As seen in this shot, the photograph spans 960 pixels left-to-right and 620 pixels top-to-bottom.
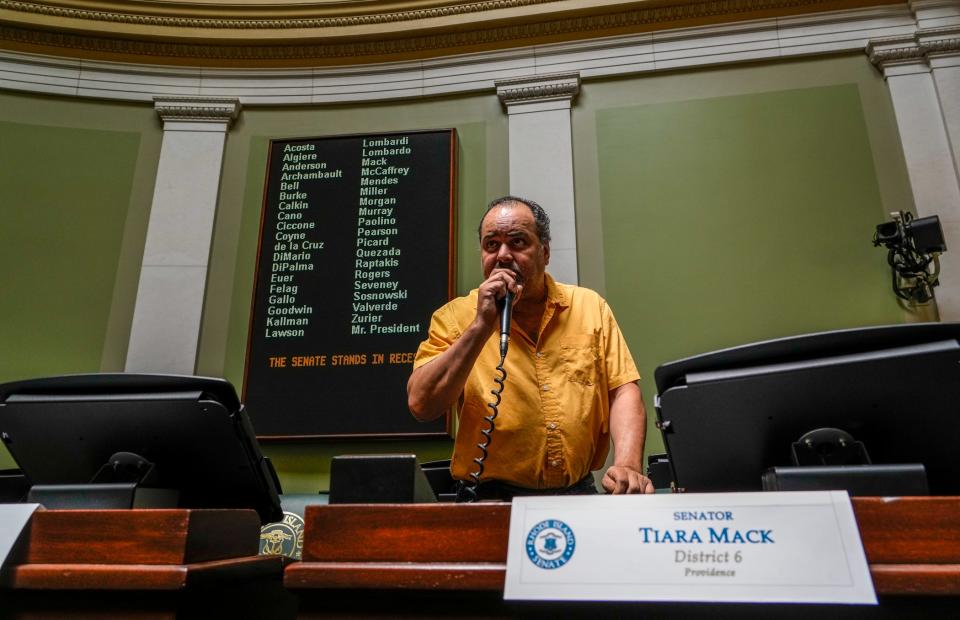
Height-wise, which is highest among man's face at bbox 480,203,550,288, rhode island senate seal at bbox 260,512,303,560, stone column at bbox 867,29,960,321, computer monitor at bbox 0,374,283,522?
stone column at bbox 867,29,960,321

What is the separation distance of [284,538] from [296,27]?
2.74 metres

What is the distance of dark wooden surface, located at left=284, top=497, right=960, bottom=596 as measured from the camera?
2.37 ft

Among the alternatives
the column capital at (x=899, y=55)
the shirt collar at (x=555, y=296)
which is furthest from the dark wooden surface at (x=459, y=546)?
the column capital at (x=899, y=55)

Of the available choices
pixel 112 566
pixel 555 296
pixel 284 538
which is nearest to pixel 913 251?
pixel 555 296

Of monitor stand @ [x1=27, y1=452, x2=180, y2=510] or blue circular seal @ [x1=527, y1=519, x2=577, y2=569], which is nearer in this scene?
blue circular seal @ [x1=527, y1=519, x2=577, y2=569]

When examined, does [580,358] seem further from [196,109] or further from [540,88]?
[196,109]

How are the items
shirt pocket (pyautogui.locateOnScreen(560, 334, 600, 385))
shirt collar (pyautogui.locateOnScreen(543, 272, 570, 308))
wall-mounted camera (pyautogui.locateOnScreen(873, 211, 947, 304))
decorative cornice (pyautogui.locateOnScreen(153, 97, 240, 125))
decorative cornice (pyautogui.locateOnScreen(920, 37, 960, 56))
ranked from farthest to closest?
1. decorative cornice (pyautogui.locateOnScreen(153, 97, 240, 125))
2. decorative cornice (pyautogui.locateOnScreen(920, 37, 960, 56))
3. wall-mounted camera (pyautogui.locateOnScreen(873, 211, 947, 304))
4. shirt collar (pyautogui.locateOnScreen(543, 272, 570, 308))
5. shirt pocket (pyautogui.locateOnScreen(560, 334, 600, 385))

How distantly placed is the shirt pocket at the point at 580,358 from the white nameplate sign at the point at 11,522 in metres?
1.20

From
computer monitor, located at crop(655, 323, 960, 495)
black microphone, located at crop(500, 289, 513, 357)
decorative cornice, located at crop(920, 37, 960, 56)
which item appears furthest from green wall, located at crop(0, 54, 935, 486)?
computer monitor, located at crop(655, 323, 960, 495)

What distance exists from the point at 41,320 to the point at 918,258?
4.05 meters

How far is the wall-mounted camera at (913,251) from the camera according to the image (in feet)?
8.94

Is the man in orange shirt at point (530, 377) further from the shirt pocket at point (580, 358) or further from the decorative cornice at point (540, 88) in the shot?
the decorative cornice at point (540, 88)

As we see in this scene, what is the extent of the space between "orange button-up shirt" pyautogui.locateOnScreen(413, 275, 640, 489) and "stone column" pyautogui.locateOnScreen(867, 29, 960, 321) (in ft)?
6.20

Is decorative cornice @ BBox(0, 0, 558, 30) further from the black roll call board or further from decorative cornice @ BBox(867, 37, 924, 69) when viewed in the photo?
decorative cornice @ BBox(867, 37, 924, 69)
